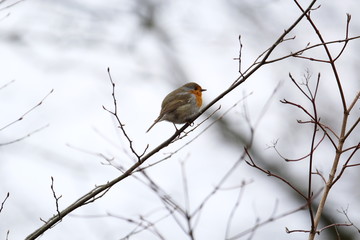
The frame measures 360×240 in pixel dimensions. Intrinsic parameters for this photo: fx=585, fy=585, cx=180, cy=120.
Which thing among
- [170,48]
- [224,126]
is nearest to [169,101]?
[224,126]

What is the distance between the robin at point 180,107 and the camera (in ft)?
17.6

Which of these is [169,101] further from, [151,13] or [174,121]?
[151,13]

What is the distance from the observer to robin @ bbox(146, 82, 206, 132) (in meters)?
5.37

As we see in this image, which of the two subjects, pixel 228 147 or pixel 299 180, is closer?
pixel 299 180

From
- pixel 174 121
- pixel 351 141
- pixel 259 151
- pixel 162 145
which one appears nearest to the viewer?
pixel 162 145

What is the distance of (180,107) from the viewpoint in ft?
17.7

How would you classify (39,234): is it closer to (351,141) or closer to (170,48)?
(351,141)

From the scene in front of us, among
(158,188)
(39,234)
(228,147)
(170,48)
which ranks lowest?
(158,188)

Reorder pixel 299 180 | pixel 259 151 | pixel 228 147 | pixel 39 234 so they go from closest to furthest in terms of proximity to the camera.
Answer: pixel 39 234 → pixel 299 180 → pixel 259 151 → pixel 228 147

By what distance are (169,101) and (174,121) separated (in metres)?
0.33

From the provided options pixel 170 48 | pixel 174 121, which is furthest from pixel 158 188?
pixel 170 48

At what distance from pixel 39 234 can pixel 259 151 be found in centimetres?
624

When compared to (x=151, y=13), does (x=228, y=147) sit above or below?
below

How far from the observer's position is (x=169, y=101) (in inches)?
223
